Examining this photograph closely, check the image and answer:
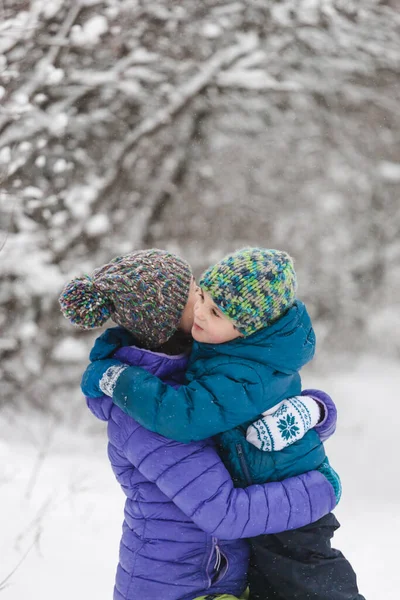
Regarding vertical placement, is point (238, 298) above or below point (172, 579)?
above

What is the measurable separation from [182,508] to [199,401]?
0.25m

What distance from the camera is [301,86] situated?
22.6ft

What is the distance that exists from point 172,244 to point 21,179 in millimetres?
1664

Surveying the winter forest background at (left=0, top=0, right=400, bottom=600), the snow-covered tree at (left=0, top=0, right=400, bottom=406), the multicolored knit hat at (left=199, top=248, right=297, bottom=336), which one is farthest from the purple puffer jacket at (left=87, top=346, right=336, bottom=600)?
the snow-covered tree at (left=0, top=0, right=400, bottom=406)

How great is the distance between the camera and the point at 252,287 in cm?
149

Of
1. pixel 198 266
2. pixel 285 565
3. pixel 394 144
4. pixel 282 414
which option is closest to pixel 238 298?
pixel 282 414

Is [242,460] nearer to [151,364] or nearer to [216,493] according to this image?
[216,493]

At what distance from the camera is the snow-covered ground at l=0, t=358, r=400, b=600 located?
3.51 meters

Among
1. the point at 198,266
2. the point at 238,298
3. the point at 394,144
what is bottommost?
the point at 198,266

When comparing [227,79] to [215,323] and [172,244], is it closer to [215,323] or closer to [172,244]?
[172,244]

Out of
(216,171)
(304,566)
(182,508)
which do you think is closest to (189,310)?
(182,508)

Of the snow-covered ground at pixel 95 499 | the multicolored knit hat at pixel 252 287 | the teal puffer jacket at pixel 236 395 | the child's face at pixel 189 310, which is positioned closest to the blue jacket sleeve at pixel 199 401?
the teal puffer jacket at pixel 236 395

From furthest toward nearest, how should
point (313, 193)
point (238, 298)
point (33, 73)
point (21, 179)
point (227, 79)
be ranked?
point (313, 193), point (227, 79), point (21, 179), point (33, 73), point (238, 298)

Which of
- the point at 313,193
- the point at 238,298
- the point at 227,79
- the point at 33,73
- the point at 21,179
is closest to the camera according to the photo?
the point at 238,298
